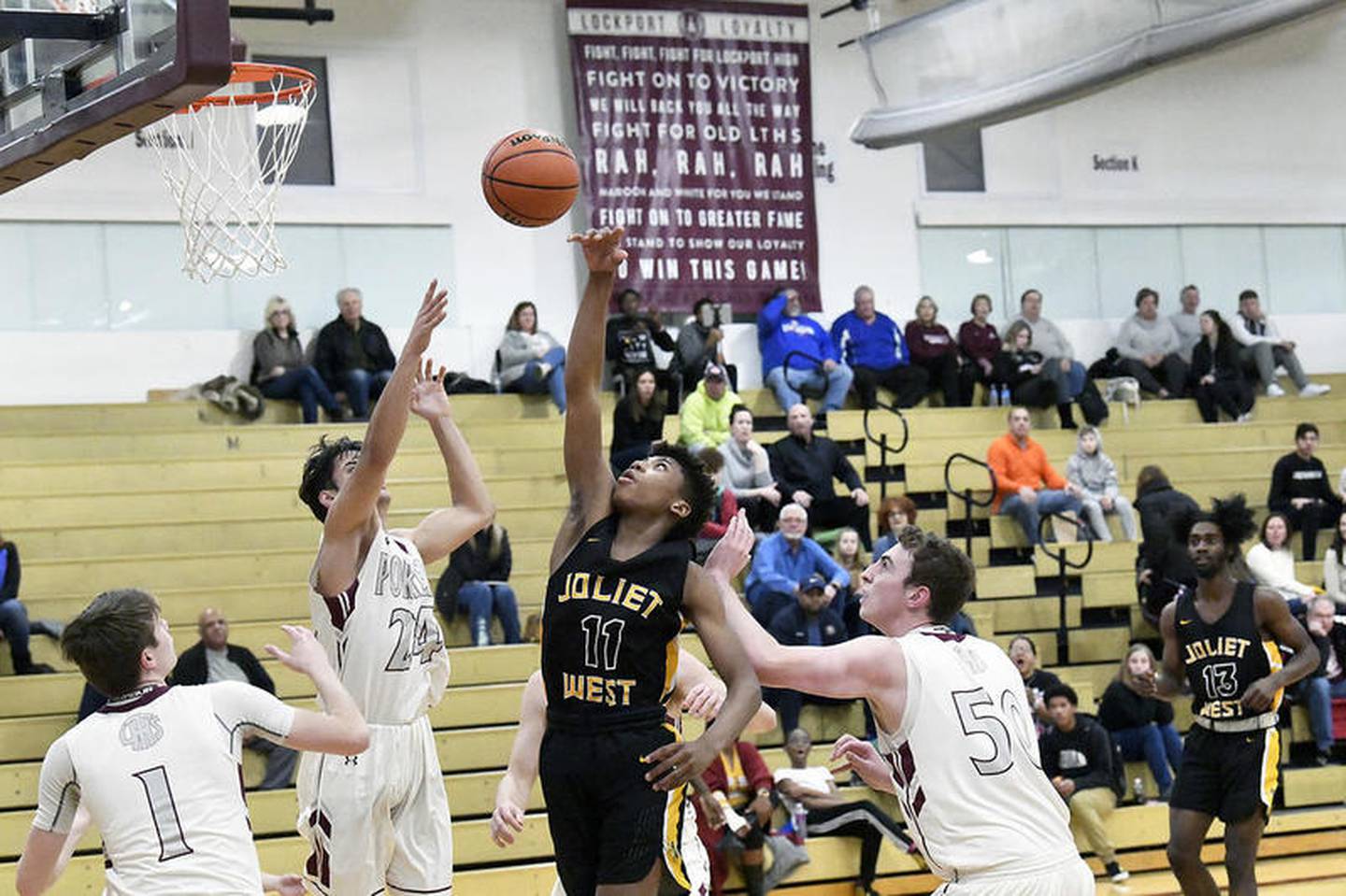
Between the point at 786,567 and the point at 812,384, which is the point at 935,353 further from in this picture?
the point at 786,567

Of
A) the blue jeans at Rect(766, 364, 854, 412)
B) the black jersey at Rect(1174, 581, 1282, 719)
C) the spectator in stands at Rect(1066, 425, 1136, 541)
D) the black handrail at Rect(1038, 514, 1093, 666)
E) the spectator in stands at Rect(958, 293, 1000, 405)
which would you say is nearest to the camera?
the black jersey at Rect(1174, 581, 1282, 719)

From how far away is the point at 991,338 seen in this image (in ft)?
58.7

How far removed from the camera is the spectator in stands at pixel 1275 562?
44.8 ft

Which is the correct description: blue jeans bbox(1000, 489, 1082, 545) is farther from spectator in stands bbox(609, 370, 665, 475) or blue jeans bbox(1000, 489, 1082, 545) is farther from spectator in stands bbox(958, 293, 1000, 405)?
spectator in stands bbox(609, 370, 665, 475)

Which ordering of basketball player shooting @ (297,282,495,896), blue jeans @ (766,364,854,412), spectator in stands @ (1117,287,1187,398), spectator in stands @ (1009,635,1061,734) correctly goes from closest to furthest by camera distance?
basketball player shooting @ (297,282,495,896), spectator in stands @ (1009,635,1061,734), blue jeans @ (766,364,854,412), spectator in stands @ (1117,287,1187,398)

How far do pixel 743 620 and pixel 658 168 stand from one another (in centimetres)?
1351

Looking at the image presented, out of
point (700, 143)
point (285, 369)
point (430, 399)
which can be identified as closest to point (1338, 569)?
point (700, 143)

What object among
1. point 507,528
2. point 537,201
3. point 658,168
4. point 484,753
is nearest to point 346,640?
point 537,201

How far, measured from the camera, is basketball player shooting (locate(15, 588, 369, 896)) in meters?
4.43

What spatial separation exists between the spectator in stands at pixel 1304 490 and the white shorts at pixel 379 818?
35.5ft

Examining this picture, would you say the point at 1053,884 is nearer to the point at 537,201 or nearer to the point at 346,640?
the point at 346,640

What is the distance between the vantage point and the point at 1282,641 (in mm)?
8117

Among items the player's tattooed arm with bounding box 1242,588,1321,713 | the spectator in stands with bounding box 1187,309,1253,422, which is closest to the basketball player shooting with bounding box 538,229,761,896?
the player's tattooed arm with bounding box 1242,588,1321,713

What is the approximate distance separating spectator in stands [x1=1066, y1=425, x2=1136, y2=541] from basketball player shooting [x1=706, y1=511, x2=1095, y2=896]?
34.2 ft
